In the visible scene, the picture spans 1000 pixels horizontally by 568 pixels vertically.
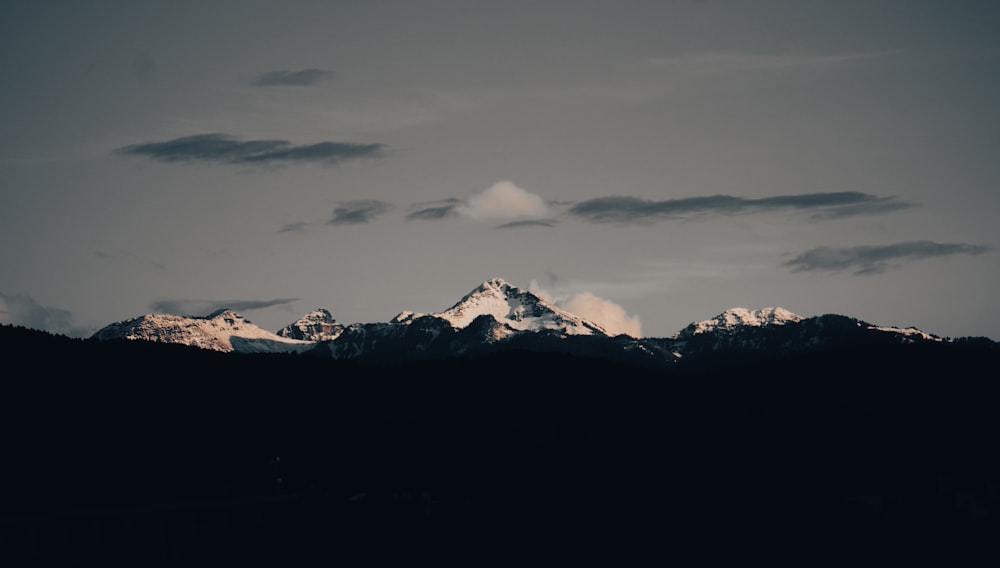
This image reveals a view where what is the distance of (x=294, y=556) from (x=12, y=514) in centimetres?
4593

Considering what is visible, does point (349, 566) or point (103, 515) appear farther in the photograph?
point (349, 566)

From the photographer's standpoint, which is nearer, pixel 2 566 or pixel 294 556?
pixel 2 566

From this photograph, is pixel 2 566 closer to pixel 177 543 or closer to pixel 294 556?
pixel 177 543

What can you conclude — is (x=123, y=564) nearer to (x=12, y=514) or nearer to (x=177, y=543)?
(x=177, y=543)

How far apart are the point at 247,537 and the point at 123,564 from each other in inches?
1055

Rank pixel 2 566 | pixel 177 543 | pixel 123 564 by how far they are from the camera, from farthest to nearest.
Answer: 1. pixel 177 543
2. pixel 123 564
3. pixel 2 566

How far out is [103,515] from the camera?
17900cm

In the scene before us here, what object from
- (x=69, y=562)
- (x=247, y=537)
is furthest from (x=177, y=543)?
(x=69, y=562)

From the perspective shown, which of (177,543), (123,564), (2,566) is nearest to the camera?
(2,566)

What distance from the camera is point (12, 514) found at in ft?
655

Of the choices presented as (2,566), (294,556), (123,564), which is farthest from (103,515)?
(294,556)

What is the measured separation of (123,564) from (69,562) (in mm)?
9516

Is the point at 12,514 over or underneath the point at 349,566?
over

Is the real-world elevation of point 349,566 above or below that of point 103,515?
below
